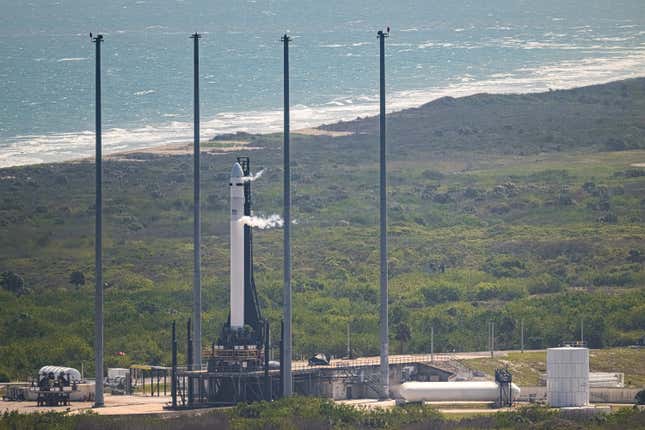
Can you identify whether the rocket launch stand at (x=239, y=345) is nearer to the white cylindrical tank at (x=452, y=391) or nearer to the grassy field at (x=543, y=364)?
the white cylindrical tank at (x=452, y=391)

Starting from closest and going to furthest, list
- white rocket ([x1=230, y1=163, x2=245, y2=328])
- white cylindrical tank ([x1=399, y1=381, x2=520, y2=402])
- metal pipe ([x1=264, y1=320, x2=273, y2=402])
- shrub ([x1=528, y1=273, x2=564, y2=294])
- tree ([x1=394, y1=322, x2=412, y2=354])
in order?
metal pipe ([x1=264, y1=320, x2=273, y2=402]) → white rocket ([x1=230, y1=163, x2=245, y2=328]) → white cylindrical tank ([x1=399, y1=381, x2=520, y2=402]) → tree ([x1=394, y1=322, x2=412, y2=354]) → shrub ([x1=528, y1=273, x2=564, y2=294])

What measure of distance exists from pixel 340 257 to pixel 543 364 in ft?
155

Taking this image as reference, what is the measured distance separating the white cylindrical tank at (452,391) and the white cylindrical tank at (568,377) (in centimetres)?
324

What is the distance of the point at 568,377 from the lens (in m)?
101

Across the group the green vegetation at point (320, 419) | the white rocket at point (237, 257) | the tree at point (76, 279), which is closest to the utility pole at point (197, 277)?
the white rocket at point (237, 257)

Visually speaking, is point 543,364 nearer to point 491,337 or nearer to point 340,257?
point 491,337

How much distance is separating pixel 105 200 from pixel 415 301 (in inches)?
1790

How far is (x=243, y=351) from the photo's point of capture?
100 m

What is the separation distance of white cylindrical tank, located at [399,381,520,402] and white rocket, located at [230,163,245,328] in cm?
967

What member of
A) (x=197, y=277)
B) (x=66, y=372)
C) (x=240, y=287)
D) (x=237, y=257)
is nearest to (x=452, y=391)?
(x=240, y=287)

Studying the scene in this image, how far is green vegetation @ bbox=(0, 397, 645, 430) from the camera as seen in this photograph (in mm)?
93188

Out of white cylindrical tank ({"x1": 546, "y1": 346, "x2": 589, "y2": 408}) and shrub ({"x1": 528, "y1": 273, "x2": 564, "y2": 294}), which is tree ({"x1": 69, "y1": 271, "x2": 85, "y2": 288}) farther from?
white cylindrical tank ({"x1": 546, "y1": 346, "x2": 589, "y2": 408})

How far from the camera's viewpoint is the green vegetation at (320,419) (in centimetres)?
9319

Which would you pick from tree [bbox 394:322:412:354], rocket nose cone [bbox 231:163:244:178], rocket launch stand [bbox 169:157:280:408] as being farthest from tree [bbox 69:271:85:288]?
rocket nose cone [bbox 231:163:244:178]
